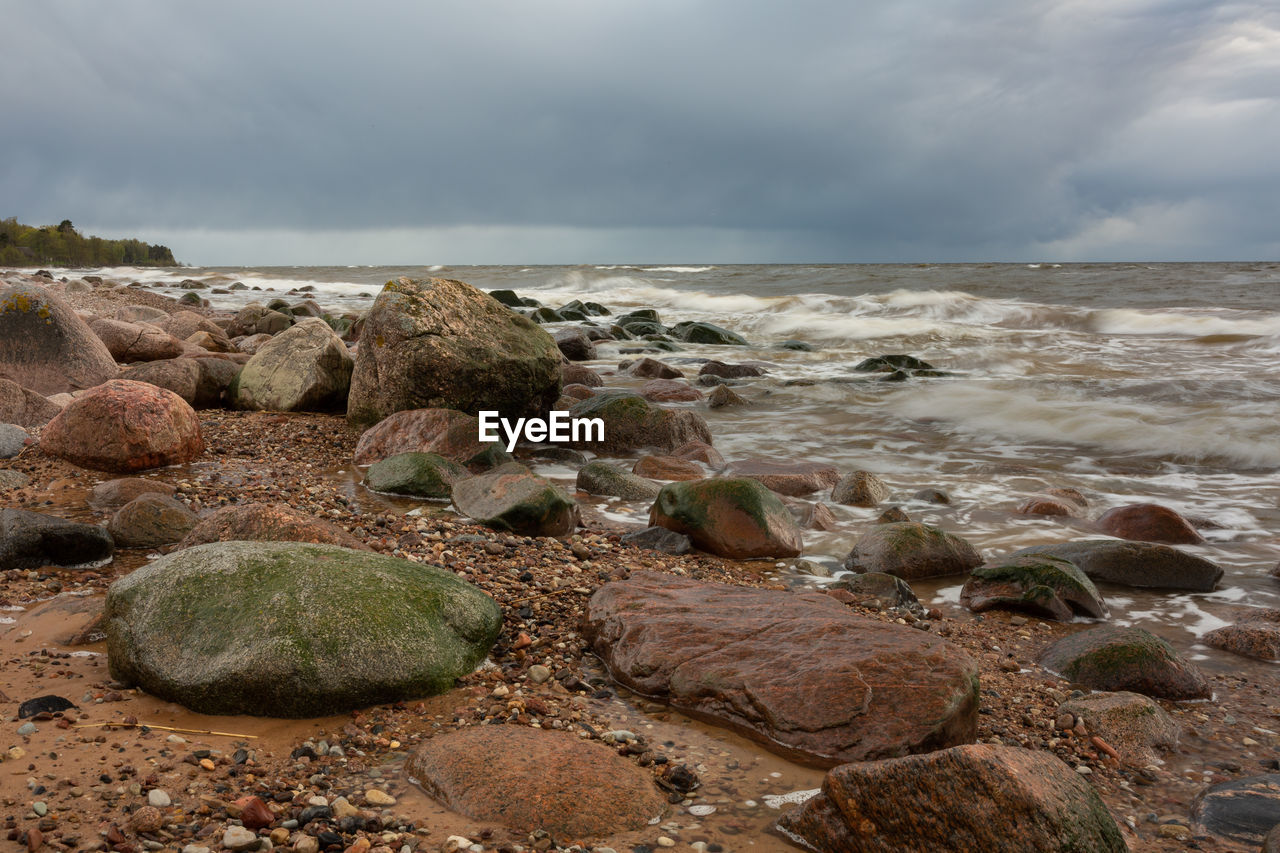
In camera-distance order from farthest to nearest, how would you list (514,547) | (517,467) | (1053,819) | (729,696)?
(517,467)
(514,547)
(729,696)
(1053,819)

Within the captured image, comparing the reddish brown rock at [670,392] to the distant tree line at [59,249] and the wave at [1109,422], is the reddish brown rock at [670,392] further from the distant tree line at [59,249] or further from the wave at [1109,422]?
the distant tree line at [59,249]

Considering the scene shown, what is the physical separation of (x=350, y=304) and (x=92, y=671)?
80.8 ft

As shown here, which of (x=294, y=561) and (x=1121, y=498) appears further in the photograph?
(x=1121, y=498)

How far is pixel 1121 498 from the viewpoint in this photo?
21.3 feet

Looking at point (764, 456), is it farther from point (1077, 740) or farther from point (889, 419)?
point (1077, 740)

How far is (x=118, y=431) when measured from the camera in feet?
17.6

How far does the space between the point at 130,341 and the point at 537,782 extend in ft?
29.3

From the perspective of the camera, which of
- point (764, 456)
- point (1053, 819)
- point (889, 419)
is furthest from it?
point (889, 419)

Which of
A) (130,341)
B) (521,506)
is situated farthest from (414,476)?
(130,341)

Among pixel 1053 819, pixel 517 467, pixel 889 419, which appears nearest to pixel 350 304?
pixel 889 419

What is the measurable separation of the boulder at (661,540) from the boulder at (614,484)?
92cm

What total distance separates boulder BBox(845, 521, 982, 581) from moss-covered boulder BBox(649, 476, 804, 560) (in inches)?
15.7

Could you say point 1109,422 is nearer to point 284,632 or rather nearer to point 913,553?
point 913,553

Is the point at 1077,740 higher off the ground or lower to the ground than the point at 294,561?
lower
